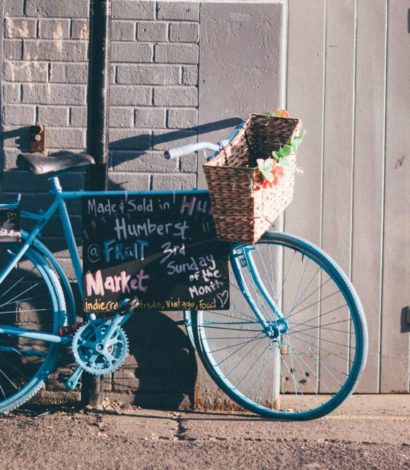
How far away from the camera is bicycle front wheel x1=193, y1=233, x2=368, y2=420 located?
484cm

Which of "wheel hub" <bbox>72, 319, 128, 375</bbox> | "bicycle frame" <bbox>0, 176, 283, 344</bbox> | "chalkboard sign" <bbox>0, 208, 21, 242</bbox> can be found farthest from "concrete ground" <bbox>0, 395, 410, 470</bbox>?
"chalkboard sign" <bbox>0, 208, 21, 242</bbox>

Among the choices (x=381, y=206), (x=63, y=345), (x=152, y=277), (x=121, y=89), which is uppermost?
(x=121, y=89)

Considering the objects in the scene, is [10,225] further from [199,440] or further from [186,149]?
[199,440]

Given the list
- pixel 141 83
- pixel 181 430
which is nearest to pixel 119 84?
pixel 141 83

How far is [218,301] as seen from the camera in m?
4.86

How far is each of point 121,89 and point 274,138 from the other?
898 millimetres

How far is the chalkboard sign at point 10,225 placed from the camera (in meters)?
4.89

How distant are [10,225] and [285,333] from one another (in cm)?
146

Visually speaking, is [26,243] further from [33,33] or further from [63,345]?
[33,33]

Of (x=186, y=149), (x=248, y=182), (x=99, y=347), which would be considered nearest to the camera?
Result: (x=248, y=182)

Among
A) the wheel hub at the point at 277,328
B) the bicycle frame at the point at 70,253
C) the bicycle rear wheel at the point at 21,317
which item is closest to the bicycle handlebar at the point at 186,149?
the bicycle frame at the point at 70,253

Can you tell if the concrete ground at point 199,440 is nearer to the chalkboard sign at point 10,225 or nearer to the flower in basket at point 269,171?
the chalkboard sign at point 10,225

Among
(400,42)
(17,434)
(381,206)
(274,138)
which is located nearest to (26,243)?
(17,434)

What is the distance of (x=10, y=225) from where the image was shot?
4906 mm
